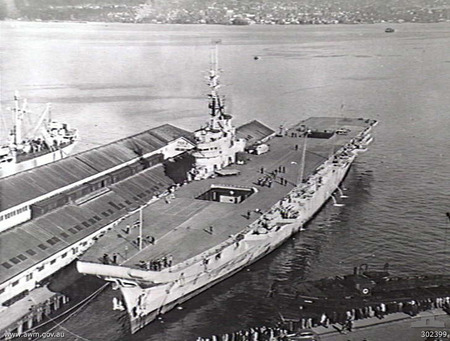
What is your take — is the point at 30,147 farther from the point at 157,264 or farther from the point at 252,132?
the point at 157,264

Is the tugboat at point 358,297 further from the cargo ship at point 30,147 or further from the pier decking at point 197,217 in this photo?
the cargo ship at point 30,147

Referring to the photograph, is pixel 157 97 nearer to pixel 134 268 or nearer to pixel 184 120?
pixel 184 120

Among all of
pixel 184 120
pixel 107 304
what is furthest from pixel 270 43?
pixel 107 304

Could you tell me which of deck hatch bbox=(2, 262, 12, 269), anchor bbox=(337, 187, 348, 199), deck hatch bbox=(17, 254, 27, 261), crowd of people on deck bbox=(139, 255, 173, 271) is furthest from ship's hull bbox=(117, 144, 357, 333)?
anchor bbox=(337, 187, 348, 199)

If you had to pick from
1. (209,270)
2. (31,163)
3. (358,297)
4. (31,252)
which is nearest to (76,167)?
(31,163)

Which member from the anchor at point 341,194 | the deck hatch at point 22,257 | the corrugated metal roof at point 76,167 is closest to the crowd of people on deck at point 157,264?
the deck hatch at point 22,257

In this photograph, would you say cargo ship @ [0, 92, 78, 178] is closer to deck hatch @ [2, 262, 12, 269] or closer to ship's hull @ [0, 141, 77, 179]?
ship's hull @ [0, 141, 77, 179]

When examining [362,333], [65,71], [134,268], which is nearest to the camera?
[362,333]
